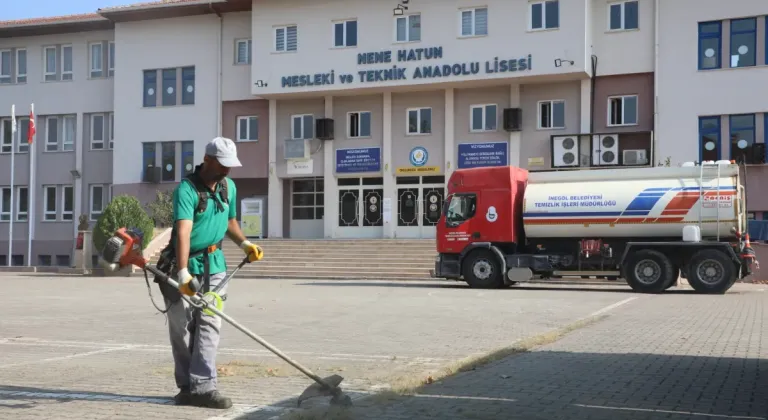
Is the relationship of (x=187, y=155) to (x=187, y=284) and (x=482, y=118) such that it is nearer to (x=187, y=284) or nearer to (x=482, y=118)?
(x=482, y=118)

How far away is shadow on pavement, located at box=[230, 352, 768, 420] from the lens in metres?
5.97

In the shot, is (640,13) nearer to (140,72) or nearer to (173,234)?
(140,72)

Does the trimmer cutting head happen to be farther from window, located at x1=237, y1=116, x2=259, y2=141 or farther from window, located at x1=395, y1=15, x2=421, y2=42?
window, located at x1=237, y1=116, x2=259, y2=141

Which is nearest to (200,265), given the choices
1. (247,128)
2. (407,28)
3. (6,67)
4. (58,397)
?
(58,397)

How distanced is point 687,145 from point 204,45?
2134cm

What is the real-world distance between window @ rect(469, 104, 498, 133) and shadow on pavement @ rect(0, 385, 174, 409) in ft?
97.5

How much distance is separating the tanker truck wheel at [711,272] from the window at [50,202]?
32.0m

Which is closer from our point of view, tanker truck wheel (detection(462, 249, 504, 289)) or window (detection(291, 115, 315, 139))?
tanker truck wheel (detection(462, 249, 504, 289))

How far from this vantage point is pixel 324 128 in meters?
37.3

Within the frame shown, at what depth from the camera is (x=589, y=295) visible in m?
20.8

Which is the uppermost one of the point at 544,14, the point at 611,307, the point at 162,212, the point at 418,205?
the point at 544,14

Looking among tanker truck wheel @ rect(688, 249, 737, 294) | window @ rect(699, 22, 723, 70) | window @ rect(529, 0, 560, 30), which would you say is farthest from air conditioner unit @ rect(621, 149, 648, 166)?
tanker truck wheel @ rect(688, 249, 737, 294)

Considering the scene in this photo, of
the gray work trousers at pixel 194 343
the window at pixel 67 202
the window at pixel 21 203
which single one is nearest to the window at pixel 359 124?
the window at pixel 67 202

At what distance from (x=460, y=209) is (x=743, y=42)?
14586 millimetres
